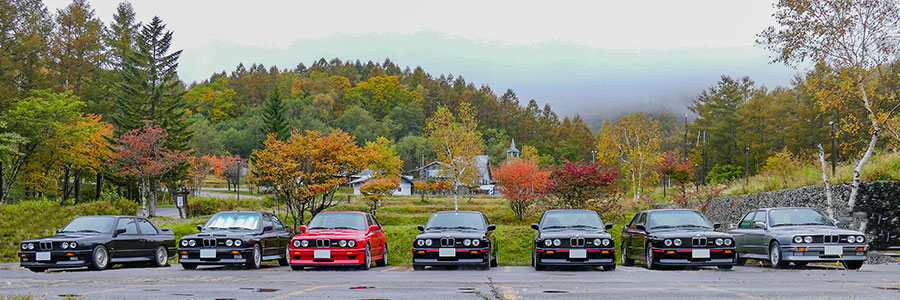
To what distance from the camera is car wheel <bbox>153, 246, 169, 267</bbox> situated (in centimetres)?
1662

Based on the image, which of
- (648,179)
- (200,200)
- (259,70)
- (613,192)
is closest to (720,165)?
(648,179)

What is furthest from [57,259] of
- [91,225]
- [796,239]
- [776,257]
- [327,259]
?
[796,239]

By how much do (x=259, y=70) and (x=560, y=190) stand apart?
A: 452 feet

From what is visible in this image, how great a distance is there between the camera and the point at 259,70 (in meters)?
154

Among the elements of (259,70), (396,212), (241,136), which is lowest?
(396,212)

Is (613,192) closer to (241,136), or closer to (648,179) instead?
(648,179)

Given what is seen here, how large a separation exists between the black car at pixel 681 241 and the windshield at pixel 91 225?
41.2 feet

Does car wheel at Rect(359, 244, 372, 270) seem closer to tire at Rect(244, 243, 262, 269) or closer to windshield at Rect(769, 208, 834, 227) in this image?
tire at Rect(244, 243, 262, 269)

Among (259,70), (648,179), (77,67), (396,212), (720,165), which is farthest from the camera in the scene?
(259,70)

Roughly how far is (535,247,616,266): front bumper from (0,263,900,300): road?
0.26 m

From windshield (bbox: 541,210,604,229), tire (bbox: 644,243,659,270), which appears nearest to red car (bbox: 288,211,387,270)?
windshield (bbox: 541,210,604,229)

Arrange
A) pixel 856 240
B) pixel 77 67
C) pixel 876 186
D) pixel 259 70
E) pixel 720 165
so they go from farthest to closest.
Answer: pixel 259 70, pixel 720 165, pixel 77 67, pixel 876 186, pixel 856 240

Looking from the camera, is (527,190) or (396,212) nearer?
(527,190)

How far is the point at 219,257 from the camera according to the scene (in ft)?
47.7
